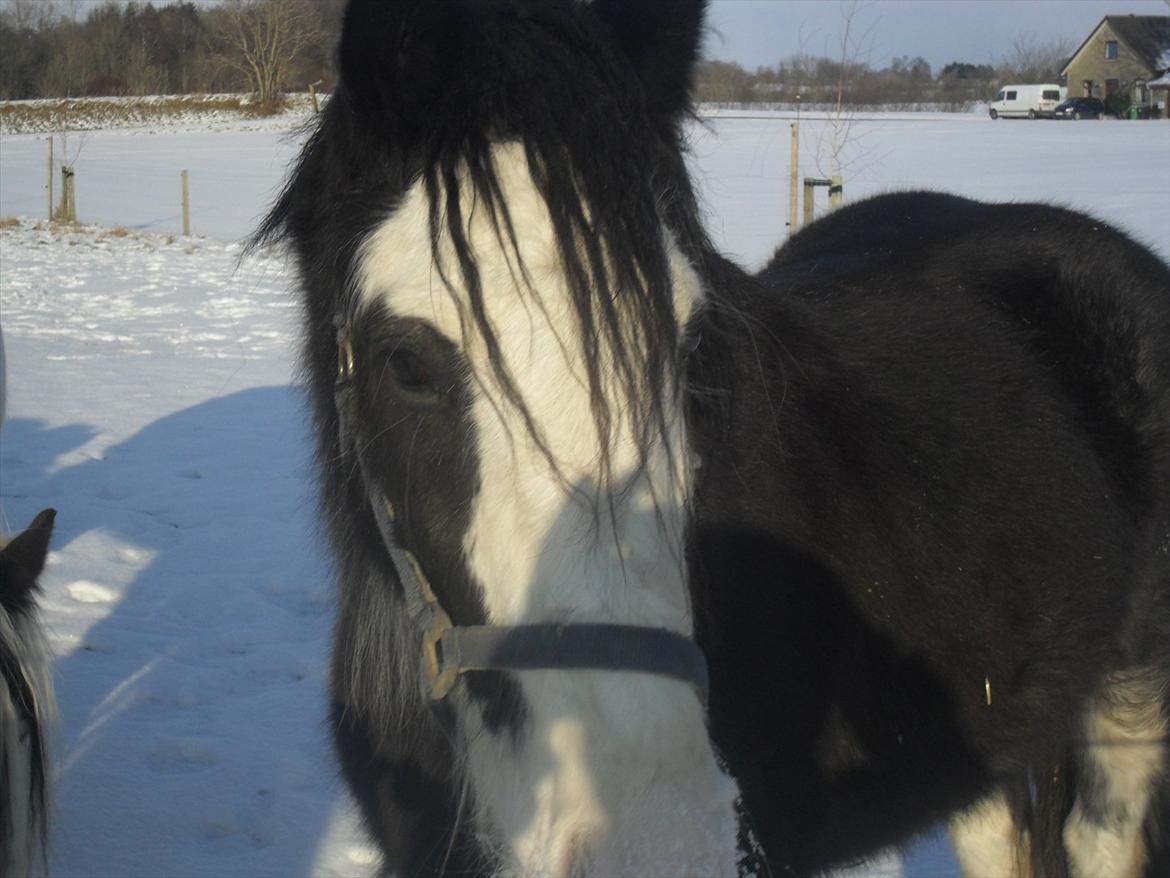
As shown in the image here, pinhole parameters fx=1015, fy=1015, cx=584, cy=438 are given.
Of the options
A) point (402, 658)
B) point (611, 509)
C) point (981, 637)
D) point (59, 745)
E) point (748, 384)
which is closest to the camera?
point (611, 509)

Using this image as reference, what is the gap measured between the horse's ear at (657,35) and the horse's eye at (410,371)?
0.65 m

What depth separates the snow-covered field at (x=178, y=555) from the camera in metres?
Answer: 3.04

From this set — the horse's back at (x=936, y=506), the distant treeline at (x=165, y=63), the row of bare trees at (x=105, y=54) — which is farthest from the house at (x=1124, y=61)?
the horse's back at (x=936, y=506)

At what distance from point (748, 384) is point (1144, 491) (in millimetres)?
1142

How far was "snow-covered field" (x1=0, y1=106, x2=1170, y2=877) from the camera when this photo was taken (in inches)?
120

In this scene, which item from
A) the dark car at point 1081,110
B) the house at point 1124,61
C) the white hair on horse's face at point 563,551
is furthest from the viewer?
the house at point 1124,61

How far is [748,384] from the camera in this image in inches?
70.9

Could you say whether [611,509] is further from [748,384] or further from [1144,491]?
[1144,491]

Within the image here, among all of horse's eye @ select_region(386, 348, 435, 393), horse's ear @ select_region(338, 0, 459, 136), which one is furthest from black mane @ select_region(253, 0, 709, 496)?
→ horse's eye @ select_region(386, 348, 435, 393)

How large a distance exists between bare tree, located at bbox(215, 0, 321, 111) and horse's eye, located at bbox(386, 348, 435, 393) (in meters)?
1.41

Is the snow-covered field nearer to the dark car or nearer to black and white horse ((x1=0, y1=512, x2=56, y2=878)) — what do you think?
black and white horse ((x1=0, y1=512, x2=56, y2=878))

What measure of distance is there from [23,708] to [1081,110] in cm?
5632

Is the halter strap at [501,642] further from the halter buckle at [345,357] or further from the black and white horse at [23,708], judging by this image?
the black and white horse at [23,708]

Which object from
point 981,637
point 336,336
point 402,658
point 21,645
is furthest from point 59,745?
point 981,637
